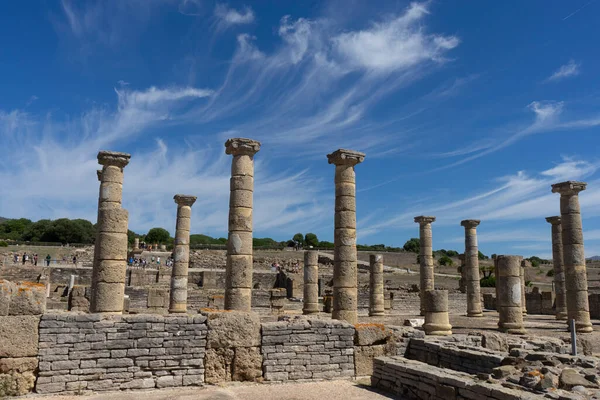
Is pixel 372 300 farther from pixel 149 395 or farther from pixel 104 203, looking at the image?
pixel 149 395

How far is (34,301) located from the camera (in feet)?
30.0

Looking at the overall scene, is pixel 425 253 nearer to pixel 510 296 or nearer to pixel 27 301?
pixel 510 296

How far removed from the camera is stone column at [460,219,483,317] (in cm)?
2495

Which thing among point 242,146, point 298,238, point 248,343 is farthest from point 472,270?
point 298,238

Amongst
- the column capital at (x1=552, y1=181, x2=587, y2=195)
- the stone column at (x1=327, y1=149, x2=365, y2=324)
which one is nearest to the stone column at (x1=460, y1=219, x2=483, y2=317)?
the column capital at (x1=552, y1=181, x2=587, y2=195)

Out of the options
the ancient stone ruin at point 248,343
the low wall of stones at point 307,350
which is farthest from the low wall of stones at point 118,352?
the low wall of stones at point 307,350

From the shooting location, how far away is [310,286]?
22969 millimetres

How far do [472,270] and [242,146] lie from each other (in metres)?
16.0

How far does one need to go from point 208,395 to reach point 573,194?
1545cm

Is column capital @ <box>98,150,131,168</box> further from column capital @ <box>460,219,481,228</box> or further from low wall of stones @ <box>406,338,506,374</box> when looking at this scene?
column capital @ <box>460,219,481,228</box>

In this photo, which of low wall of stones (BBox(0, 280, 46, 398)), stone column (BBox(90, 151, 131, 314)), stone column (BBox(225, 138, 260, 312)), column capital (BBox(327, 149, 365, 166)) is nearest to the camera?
low wall of stones (BBox(0, 280, 46, 398))

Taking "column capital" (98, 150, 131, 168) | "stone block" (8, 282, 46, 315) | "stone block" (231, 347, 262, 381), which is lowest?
"stone block" (231, 347, 262, 381)

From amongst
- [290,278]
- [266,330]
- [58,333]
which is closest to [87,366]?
[58,333]

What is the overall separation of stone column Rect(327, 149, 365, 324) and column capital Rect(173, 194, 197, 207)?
8.51 meters
